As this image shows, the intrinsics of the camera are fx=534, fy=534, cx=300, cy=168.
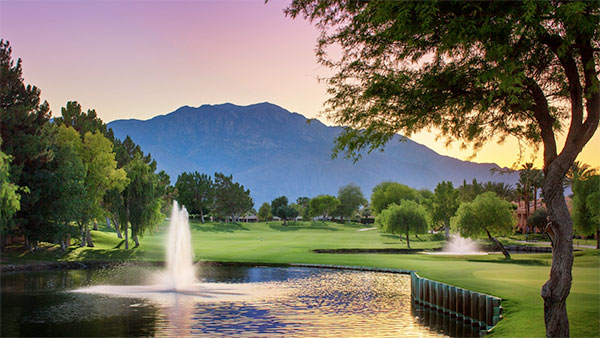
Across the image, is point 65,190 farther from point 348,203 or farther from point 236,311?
point 348,203

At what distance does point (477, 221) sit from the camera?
185 feet

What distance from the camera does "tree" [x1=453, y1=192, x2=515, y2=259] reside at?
184 ft

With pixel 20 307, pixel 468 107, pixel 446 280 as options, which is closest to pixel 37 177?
pixel 20 307

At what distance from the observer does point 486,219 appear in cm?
5625

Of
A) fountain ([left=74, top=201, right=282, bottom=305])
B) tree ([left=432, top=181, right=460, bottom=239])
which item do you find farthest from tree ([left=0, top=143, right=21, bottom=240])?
tree ([left=432, top=181, right=460, bottom=239])

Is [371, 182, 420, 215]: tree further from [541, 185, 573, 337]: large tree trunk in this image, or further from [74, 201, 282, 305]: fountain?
[541, 185, 573, 337]: large tree trunk

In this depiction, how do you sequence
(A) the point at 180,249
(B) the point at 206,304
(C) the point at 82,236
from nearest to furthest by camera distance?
(B) the point at 206,304, (A) the point at 180,249, (C) the point at 82,236

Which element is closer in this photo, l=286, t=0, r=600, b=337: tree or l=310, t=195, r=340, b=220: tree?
l=286, t=0, r=600, b=337: tree

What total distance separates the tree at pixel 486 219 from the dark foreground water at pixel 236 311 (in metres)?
18.2

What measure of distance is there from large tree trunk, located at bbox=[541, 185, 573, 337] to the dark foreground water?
9481mm

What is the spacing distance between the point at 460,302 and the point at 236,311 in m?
11.0

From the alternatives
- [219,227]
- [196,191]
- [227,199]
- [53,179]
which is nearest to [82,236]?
[53,179]

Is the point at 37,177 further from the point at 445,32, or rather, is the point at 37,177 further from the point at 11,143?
the point at 445,32

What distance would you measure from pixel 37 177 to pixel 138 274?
16754 millimetres
